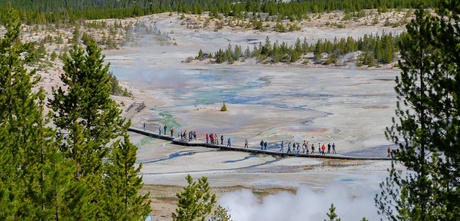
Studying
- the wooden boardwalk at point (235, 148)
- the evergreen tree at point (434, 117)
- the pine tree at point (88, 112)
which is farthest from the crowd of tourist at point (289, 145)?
the evergreen tree at point (434, 117)

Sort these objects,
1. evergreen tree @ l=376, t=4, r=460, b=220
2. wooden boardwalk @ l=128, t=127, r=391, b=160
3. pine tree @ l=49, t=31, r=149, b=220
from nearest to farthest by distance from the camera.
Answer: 1. evergreen tree @ l=376, t=4, r=460, b=220
2. pine tree @ l=49, t=31, r=149, b=220
3. wooden boardwalk @ l=128, t=127, r=391, b=160

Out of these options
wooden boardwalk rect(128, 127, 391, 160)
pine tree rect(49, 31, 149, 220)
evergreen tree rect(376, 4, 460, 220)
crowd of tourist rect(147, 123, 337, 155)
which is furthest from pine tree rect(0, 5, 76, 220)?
crowd of tourist rect(147, 123, 337, 155)

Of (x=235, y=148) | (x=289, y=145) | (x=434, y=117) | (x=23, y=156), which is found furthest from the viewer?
(x=235, y=148)

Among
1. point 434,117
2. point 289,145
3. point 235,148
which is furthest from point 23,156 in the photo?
point 289,145

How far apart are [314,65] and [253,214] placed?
66.0 metres

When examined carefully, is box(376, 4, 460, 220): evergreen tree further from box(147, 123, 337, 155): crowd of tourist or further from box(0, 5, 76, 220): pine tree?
box(147, 123, 337, 155): crowd of tourist

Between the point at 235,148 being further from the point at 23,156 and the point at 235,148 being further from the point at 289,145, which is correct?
the point at 23,156

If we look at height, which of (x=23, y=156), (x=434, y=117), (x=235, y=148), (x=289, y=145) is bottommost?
(x=235, y=148)

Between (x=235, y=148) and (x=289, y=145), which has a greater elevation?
(x=289, y=145)

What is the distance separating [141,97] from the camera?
68375 mm

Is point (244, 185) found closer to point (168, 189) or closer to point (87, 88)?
point (168, 189)

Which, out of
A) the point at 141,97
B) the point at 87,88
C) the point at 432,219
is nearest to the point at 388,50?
the point at 141,97

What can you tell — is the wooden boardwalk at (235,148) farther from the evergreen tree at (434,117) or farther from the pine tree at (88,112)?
the evergreen tree at (434,117)

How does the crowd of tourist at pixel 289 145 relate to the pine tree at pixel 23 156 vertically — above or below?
below
